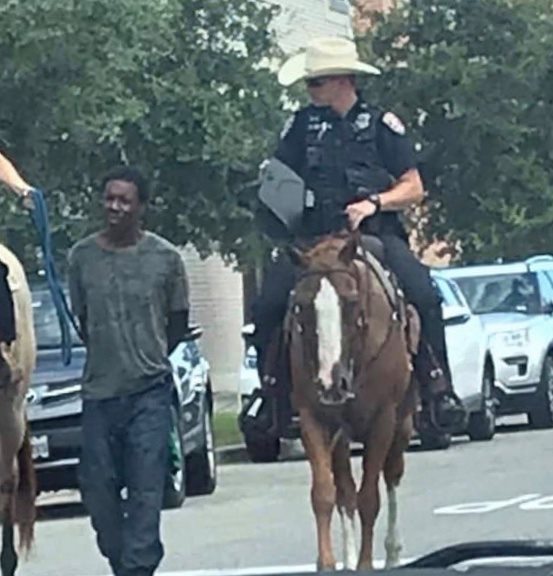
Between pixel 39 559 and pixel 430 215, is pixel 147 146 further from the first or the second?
pixel 430 215

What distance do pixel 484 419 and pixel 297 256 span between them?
1471cm

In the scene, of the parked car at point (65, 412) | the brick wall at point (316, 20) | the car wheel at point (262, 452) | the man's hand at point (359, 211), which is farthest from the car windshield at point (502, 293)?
the man's hand at point (359, 211)

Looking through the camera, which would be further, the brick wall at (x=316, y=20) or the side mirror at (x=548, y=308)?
the brick wall at (x=316, y=20)

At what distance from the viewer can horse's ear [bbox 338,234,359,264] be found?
12.3 meters

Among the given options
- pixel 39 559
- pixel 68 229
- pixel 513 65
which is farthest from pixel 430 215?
pixel 39 559

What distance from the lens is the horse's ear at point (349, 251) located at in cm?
1233

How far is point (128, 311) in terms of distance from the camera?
457 inches

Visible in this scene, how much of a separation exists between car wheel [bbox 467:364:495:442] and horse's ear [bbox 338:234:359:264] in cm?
1433

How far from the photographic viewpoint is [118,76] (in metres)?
24.0

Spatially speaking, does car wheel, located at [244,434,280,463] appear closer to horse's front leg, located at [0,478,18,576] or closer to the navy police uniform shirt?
horse's front leg, located at [0,478,18,576]

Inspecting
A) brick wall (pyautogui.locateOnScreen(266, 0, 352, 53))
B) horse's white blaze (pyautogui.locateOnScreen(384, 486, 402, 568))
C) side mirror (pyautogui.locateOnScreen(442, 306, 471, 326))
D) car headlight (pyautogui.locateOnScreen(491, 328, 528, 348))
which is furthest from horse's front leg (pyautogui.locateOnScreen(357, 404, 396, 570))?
brick wall (pyautogui.locateOnScreen(266, 0, 352, 53))

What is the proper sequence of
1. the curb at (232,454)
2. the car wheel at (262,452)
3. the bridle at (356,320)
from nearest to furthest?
the bridle at (356,320) → the car wheel at (262,452) → the curb at (232,454)

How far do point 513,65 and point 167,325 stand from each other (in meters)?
24.1

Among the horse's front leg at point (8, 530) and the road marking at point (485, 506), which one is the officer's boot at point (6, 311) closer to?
the horse's front leg at point (8, 530)
